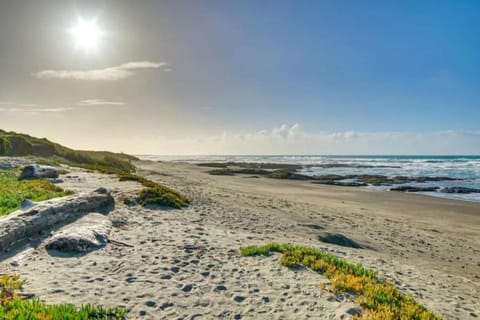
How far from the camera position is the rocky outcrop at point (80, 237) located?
837 centimetres

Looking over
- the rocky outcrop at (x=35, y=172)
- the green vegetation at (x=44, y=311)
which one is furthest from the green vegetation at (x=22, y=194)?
the green vegetation at (x=44, y=311)

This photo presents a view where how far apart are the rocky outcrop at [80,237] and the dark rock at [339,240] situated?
8410 mm

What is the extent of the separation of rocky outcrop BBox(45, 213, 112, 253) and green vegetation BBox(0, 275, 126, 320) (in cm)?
267

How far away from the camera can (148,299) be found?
6.01m

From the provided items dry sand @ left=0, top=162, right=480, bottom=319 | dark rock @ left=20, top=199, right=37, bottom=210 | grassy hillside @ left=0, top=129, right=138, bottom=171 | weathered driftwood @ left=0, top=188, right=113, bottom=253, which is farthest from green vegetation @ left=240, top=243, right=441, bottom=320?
grassy hillside @ left=0, top=129, right=138, bottom=171

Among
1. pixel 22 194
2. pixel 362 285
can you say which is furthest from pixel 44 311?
pixel 22 194

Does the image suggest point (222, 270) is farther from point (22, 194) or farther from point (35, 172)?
point (35, 172)

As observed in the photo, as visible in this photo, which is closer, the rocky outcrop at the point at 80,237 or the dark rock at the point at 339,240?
the rocky outcrop at the point at 80,237

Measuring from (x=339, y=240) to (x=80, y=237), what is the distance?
9787 mm

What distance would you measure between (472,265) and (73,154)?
144 ft

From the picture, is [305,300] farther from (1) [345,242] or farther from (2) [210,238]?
(1) [345,242]

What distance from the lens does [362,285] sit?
6.77 metres

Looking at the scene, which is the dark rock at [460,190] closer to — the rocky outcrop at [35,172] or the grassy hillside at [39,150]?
the rocky outcrop at [35,172]

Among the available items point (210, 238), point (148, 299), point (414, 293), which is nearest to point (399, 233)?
point (414, 293)
